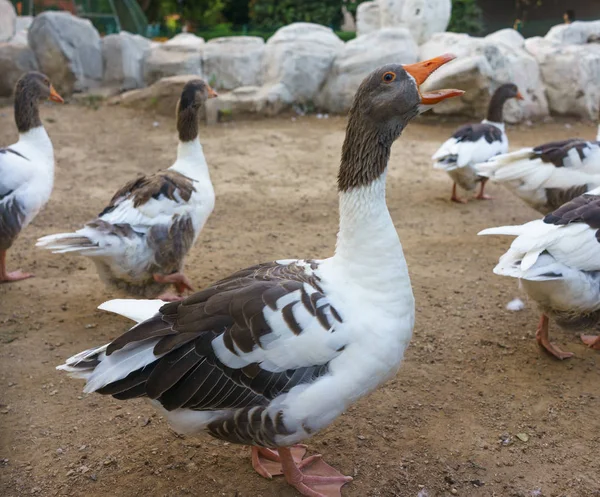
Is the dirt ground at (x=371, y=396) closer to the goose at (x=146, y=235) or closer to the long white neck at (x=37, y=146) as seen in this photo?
the goose at (x=146, y=235)

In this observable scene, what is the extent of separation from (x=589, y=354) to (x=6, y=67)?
36.0ft

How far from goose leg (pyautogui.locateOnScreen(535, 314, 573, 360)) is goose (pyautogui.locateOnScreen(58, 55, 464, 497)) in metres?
1.65

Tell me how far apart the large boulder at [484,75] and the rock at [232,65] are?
11.2 feet

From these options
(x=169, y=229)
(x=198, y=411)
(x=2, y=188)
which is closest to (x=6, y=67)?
(x=2, y=188)

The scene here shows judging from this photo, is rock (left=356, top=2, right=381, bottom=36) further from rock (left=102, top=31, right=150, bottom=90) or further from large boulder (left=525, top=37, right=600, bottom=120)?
rock (left=102, top=31, right=150, bottom=90)

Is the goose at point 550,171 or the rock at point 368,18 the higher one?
the rock at point 368,18

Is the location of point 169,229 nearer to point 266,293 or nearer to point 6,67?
point 266,293

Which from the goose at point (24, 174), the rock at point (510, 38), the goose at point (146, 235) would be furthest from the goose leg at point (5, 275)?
the rock at point (510, 38)

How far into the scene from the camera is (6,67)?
34.4 ft

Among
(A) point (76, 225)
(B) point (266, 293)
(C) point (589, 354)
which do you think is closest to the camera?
(B) point (266, 293)

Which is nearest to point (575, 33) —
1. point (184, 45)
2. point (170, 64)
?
point (184, 45)

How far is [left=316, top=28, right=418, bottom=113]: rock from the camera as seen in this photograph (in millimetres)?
10742

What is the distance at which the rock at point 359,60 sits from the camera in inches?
423

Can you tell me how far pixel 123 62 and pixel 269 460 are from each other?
10545mm
